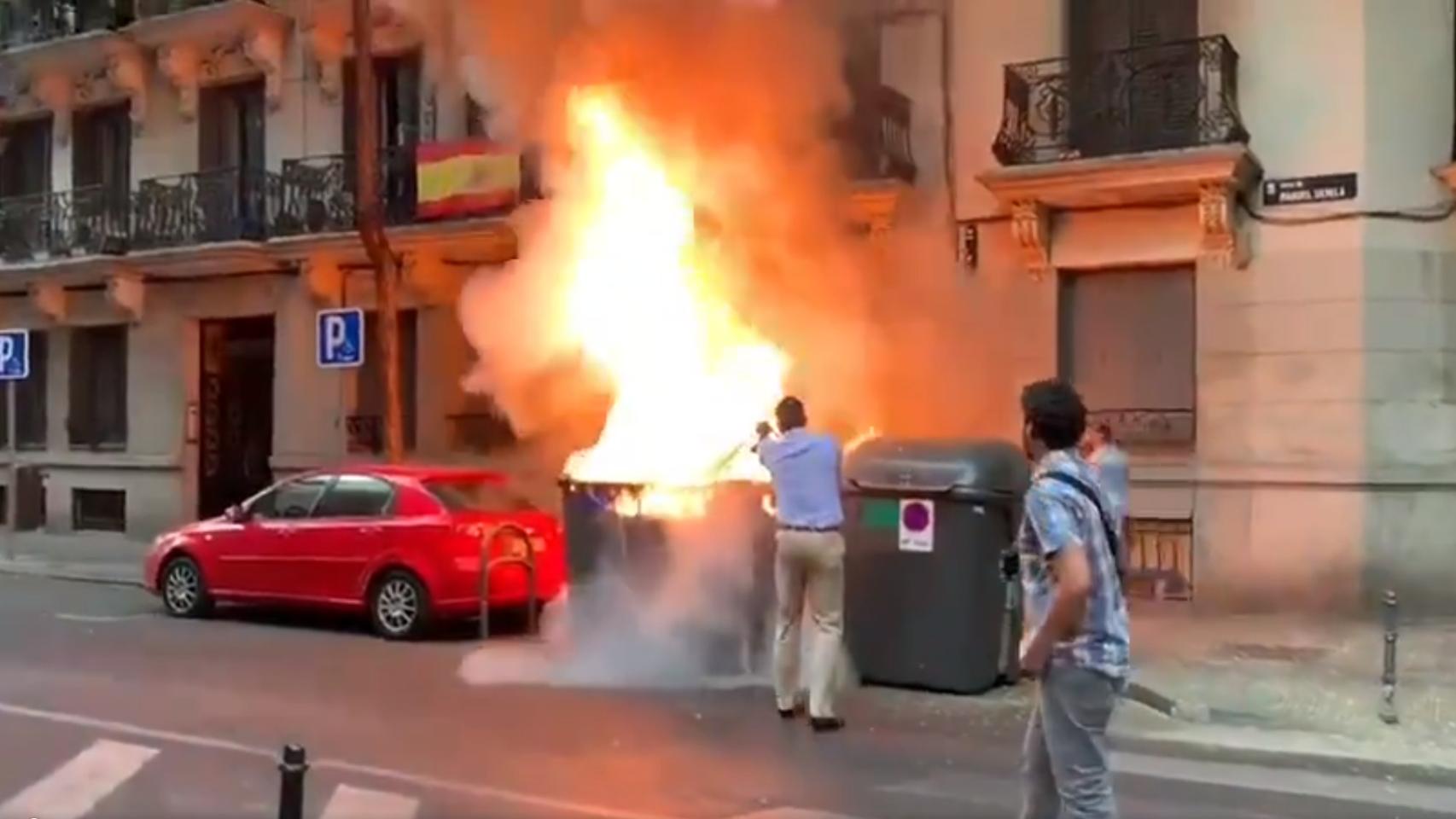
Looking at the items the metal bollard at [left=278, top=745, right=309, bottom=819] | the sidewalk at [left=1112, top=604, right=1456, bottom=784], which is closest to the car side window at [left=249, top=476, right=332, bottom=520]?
the sidewalk at [left=1112, top=604, right=1456, bottom=784]

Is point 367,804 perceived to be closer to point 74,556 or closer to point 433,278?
point 433,278

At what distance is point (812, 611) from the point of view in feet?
29.0

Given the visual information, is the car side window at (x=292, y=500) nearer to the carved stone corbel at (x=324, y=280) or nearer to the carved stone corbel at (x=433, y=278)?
the carved stone corbel at (x=433, y=278)

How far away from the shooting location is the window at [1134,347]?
14.6m

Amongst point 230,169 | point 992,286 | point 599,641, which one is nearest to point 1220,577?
point 992,286

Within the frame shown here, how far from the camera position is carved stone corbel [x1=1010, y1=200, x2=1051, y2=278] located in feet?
48.2

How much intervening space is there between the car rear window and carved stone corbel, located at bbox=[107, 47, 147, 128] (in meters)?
11.9

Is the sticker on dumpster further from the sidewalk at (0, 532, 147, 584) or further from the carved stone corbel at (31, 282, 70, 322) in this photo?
the carved stone corbel at (31, 282, 70, 322)

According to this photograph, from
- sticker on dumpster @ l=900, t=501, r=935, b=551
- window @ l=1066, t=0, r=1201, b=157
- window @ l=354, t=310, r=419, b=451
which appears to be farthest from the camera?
window @ l=354, t=310, r=419, b=451

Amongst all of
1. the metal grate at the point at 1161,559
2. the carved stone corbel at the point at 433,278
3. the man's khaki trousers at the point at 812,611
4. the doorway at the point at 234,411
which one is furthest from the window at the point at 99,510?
the man's khaki trousers at the point at 812,611

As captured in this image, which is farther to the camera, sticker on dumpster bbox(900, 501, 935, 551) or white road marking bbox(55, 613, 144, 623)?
white road marking bbox(55, 613, 144, 623)

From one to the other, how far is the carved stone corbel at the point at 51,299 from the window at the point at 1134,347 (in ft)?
49.4

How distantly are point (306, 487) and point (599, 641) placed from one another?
4192mm

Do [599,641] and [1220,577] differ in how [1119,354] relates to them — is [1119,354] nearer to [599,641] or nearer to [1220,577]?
[1220,577]
